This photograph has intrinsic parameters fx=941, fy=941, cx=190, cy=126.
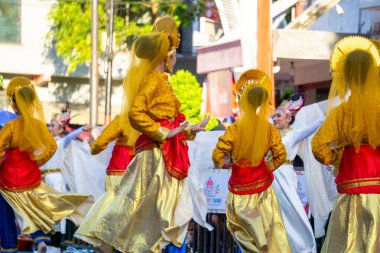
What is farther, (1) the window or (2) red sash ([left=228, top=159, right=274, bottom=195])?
(1) the window

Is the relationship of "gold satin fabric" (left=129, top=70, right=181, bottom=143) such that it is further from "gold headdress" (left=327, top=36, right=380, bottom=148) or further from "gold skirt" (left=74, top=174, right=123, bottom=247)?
"gold headdress" (left=327, top=36, right=380, bottom=148)

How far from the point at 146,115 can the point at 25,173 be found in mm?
2588

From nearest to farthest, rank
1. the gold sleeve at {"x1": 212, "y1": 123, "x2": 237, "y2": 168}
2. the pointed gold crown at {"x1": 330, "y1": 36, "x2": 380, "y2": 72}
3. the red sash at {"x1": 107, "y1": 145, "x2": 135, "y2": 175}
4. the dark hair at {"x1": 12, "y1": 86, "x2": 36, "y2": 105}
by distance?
the pointed gold crown at {"x1": 330, "y1": 36, "x2": 380, "y2": 72} → the gold sleeve at {"x1": 212, "y1": 123, "x2": 237, "y2": 168} → the dark hair at {"x1": 12, "y1": 86, "x2": 36, "y2": 105} → the red sash at {"x1": 107, "y1": 145, "x2": 135, "y2": 175}

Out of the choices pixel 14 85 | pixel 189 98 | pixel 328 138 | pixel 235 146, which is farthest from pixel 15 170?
pixel 189 98

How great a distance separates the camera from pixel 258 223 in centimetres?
742

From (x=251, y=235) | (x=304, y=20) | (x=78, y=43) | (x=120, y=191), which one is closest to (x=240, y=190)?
(x=251, y=235)

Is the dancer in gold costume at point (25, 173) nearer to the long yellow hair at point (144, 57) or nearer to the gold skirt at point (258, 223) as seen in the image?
the long yellow hair at point (144, 57)

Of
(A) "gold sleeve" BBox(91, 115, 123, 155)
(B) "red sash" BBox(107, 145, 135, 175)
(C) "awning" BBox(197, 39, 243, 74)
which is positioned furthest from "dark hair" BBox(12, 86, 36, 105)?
(C) "awning" BBox(197, 39, 243, 74)

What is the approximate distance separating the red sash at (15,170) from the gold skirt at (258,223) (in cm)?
237

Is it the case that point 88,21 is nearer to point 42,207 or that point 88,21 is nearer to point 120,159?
point 120,159

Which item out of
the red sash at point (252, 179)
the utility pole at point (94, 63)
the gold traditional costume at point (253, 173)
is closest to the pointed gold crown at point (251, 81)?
the gold traditional costume at point (253, 173)

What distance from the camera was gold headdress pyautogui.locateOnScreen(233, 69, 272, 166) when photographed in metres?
7.50

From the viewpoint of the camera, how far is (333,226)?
612 cm

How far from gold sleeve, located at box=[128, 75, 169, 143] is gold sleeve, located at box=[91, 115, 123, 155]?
2139mm
